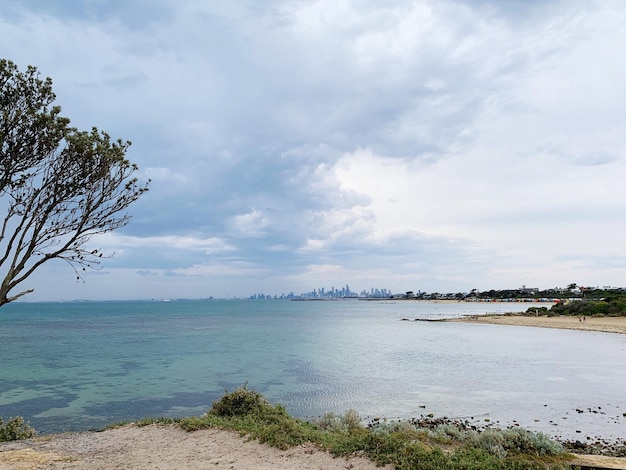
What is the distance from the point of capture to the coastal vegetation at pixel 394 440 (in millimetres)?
8492

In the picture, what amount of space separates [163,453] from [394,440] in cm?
552

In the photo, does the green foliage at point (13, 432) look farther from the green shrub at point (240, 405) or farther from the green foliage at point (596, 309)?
the green foliage at point (596, 309)

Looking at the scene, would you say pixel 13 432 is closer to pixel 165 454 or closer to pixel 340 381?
pixel 165 454

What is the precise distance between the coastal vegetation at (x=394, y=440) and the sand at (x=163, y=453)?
0.33 metres

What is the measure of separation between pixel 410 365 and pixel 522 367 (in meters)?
8.03

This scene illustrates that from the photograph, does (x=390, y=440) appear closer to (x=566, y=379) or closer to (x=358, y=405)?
(x=358, y=405)

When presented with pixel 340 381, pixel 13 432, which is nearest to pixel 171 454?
pixel 13 432

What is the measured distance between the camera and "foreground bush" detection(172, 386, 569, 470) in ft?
27.8

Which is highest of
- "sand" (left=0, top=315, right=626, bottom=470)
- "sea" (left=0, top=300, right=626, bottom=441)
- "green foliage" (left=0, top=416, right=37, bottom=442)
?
"sand" (left=0, top=315, right=626, bottom=470)

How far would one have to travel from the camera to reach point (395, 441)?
370 inches

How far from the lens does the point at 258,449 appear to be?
9.98m

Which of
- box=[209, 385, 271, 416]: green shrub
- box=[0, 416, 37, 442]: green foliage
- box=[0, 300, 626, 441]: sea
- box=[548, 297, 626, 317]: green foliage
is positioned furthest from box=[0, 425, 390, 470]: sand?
box=[548, 297, 626, 317]: green foliage

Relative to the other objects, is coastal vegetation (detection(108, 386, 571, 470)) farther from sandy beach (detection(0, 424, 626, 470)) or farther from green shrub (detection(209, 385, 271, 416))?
sandy beach (detection(0, 424, 626, 470))

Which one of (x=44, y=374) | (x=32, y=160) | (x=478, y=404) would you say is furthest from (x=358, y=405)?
(x=44, y=374)
